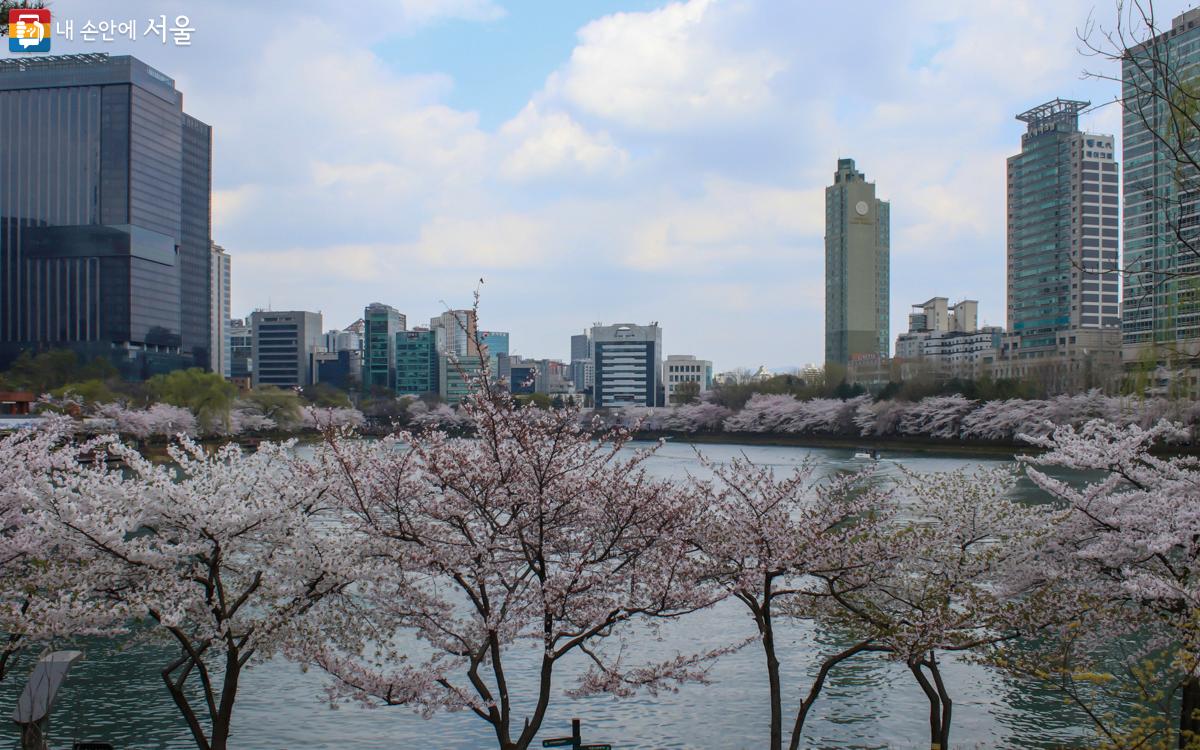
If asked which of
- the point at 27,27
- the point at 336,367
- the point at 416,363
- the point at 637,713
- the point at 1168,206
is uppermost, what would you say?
the point at 27,27

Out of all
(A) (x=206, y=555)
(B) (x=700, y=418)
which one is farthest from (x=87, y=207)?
(A) (x=206, y=555)

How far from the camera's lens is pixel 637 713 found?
15.7 m

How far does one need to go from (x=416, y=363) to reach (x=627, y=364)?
40303 millimetres

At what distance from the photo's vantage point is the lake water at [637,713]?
14.2 m

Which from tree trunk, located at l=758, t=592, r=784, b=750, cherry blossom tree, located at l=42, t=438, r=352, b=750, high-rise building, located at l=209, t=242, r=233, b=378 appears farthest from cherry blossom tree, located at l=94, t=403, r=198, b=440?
high-rise building, located at l=209, t=242, r=233, b=378

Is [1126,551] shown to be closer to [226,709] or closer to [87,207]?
[226,709]

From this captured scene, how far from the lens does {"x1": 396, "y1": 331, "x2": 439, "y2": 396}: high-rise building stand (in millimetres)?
177625

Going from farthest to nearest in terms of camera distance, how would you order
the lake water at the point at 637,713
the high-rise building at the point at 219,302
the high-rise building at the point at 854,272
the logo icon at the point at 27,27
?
the high-rise building at the point at 219,302 → the high-rise building at the point at 854,272 → the lake water at the point at 637,713 → the logo icon at the point at 27,27

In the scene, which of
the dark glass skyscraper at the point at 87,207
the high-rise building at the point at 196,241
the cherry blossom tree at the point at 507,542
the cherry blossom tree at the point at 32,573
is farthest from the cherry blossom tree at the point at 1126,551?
the high-rise building at the point at 196,241

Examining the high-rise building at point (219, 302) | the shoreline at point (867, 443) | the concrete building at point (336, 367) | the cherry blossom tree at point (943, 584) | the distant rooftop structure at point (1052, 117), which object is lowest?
the shoreline at point (867, 443)

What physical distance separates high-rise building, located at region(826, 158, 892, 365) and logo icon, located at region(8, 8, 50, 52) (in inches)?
5839

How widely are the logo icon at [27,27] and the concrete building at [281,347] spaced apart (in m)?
154

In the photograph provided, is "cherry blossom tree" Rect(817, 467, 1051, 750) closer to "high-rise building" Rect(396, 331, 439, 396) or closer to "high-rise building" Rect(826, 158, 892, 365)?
"high-rise building" Rect(826, 158, 892, 365)

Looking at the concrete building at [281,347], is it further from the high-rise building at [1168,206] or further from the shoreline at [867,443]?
the high-rise building at [1168,206]
